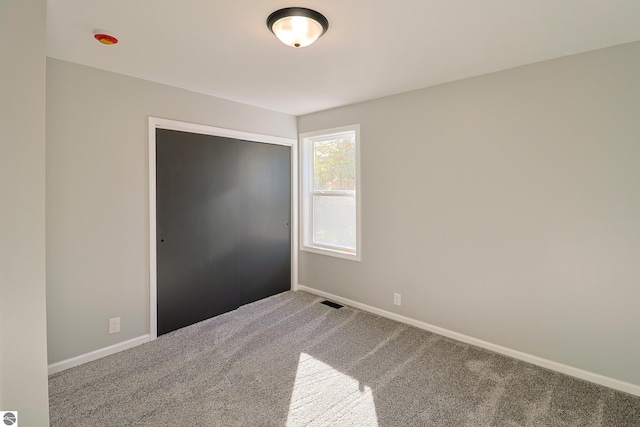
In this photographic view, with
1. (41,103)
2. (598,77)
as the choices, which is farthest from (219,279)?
(598,77)

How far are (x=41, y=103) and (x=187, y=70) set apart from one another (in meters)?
1.36

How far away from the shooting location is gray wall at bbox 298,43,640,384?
2.08m

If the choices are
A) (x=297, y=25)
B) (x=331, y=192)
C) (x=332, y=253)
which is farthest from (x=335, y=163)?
(x=297, y=25)

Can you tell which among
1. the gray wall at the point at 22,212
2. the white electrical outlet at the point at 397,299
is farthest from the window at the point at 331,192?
the gray wall at the point at 22,212

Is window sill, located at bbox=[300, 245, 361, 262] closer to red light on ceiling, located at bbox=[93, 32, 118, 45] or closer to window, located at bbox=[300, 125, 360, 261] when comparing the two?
window, located at bbox=[300, 125, 360, 261]

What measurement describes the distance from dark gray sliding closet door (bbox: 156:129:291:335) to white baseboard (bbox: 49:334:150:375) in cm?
20

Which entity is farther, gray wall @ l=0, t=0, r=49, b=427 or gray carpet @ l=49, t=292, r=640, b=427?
gray carpet @ l=49, t=292, r=640, b=427

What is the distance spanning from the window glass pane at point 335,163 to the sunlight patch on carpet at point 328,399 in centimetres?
207

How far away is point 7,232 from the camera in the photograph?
1260 mm

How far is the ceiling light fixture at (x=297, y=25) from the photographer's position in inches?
65.7

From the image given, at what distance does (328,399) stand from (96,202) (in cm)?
235

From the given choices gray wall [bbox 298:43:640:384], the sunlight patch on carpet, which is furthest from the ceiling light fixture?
the sunlight patch on carpet

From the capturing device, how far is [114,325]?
261 centimetres

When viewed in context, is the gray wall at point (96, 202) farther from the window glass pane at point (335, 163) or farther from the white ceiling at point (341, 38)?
the window glass pane at point (335, 163)
